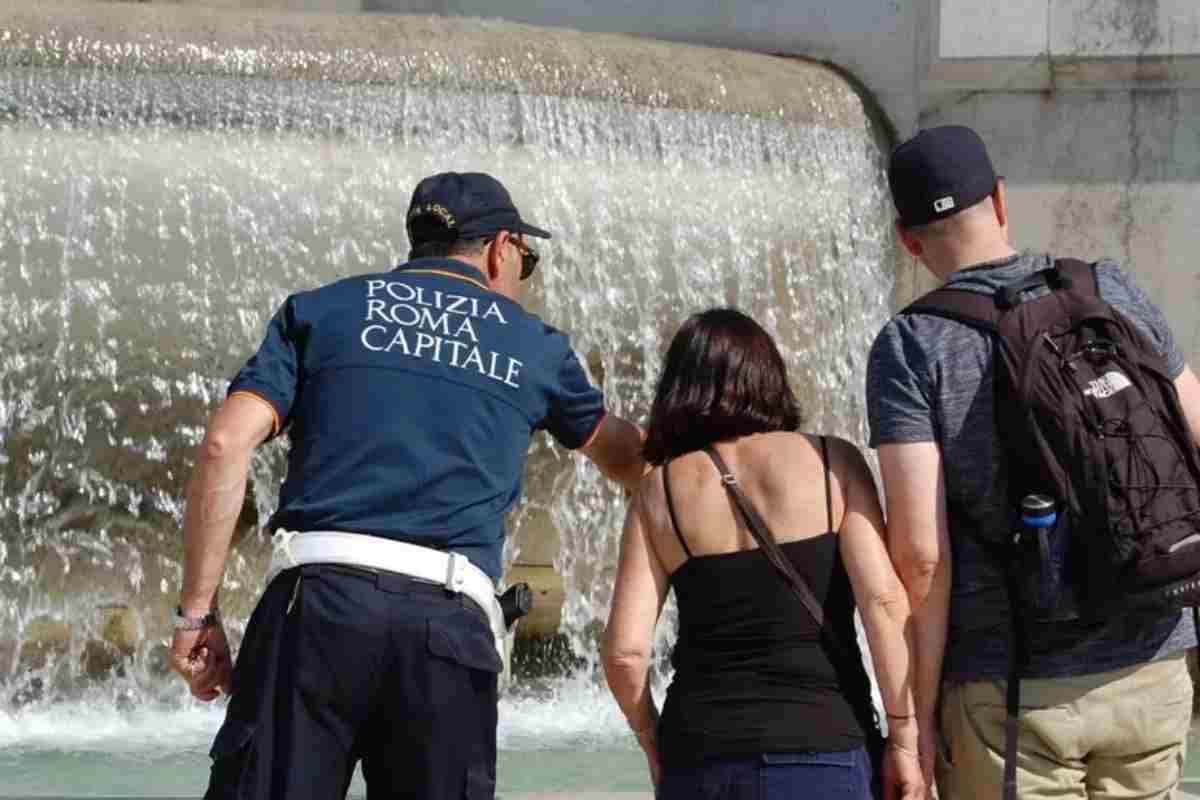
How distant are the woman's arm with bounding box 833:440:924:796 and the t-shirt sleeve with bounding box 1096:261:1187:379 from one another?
44 centimetres

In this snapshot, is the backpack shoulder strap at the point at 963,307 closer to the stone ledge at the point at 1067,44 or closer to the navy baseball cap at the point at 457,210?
the navy baseball cap at the point at 457,210

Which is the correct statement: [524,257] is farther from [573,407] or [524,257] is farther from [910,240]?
[910,240]

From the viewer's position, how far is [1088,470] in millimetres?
2582

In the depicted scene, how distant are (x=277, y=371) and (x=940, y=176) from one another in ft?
3.18

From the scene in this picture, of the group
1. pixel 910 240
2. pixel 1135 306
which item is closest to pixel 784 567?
pixel 910 240

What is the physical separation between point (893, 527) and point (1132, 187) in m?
5.50

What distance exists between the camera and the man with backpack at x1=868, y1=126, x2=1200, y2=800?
102 inches

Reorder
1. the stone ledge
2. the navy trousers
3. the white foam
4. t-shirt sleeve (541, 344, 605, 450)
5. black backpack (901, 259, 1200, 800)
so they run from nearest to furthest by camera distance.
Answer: black backpack (901, 259, 1200, 800) → the navy trousers → t-shirt sleeve (541, 344, 605, 450) → the white foam → the stone ledge

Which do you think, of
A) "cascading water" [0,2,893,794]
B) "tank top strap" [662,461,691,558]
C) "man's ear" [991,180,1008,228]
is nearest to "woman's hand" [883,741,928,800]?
"tank top strap" [662,461,691,558]

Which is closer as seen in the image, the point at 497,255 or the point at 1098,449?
the point at 1098,449

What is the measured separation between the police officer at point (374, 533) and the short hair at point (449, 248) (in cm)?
7

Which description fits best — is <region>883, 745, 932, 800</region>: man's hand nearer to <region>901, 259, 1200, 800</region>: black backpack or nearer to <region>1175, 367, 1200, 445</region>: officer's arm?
<region>901, 259, 1200, 800</region>: black backpack

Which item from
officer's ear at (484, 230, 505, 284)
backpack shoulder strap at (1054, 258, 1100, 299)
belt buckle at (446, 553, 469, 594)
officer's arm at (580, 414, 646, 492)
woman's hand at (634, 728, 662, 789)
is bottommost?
woman's hand at (634, 728, 662, 789)

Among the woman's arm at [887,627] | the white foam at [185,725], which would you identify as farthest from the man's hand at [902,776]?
the white foam at [185,725]
